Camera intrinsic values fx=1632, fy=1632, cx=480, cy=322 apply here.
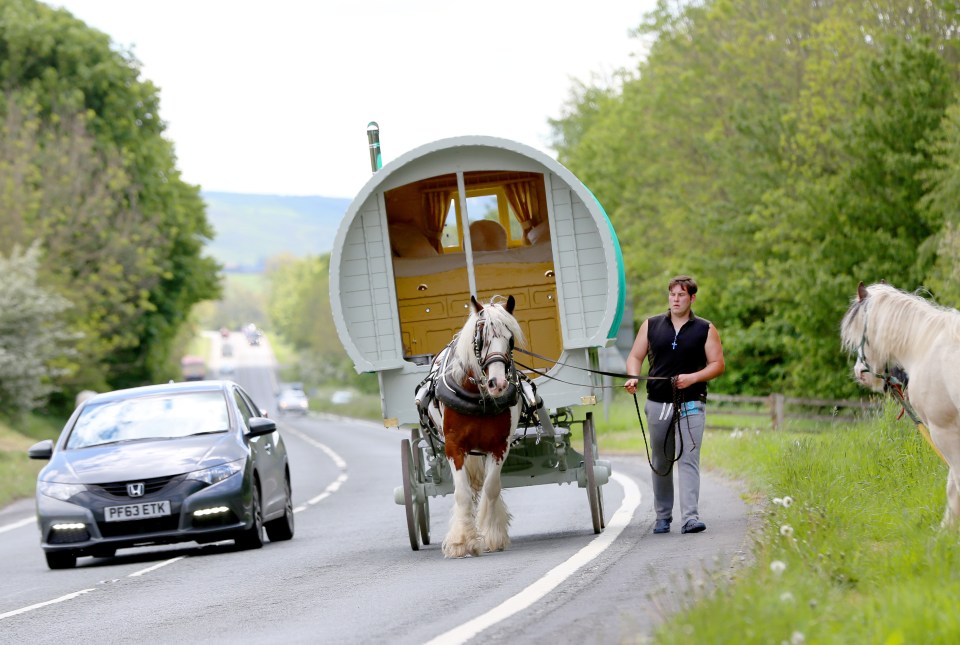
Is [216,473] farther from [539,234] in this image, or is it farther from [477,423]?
[539,234]

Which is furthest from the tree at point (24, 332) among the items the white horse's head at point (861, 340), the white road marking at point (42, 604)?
the white horse's head at point (861, 340)

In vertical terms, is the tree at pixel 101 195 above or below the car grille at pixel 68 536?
above

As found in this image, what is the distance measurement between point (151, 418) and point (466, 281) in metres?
3.54

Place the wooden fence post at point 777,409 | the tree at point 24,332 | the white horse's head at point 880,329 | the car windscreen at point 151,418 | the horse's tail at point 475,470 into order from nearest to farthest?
the white horse's head at point 880,329
the horse's tail at point 475,470
the car windscreen at point 151,418
the wooden fence post at point 777,409
the tree at point 24,332

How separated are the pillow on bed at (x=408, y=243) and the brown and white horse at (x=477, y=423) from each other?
3.33 metres

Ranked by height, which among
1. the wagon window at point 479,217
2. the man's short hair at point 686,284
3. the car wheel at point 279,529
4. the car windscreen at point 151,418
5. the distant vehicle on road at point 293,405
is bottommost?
the distant vehicle on road at point 293,405

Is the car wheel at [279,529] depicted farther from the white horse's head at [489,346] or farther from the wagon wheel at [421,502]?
the white horse's head at [489,346]

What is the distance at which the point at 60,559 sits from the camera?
1491 cm

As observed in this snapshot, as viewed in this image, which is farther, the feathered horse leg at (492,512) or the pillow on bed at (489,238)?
the pillow on bed at (489,238)

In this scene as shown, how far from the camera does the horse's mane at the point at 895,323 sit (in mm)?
9914

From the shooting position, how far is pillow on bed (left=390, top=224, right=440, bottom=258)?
15.6 metres

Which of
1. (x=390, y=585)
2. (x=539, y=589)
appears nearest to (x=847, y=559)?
(x=539, y=589)

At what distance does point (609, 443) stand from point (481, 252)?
20978 mm

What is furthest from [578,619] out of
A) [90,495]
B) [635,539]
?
[90,495]
